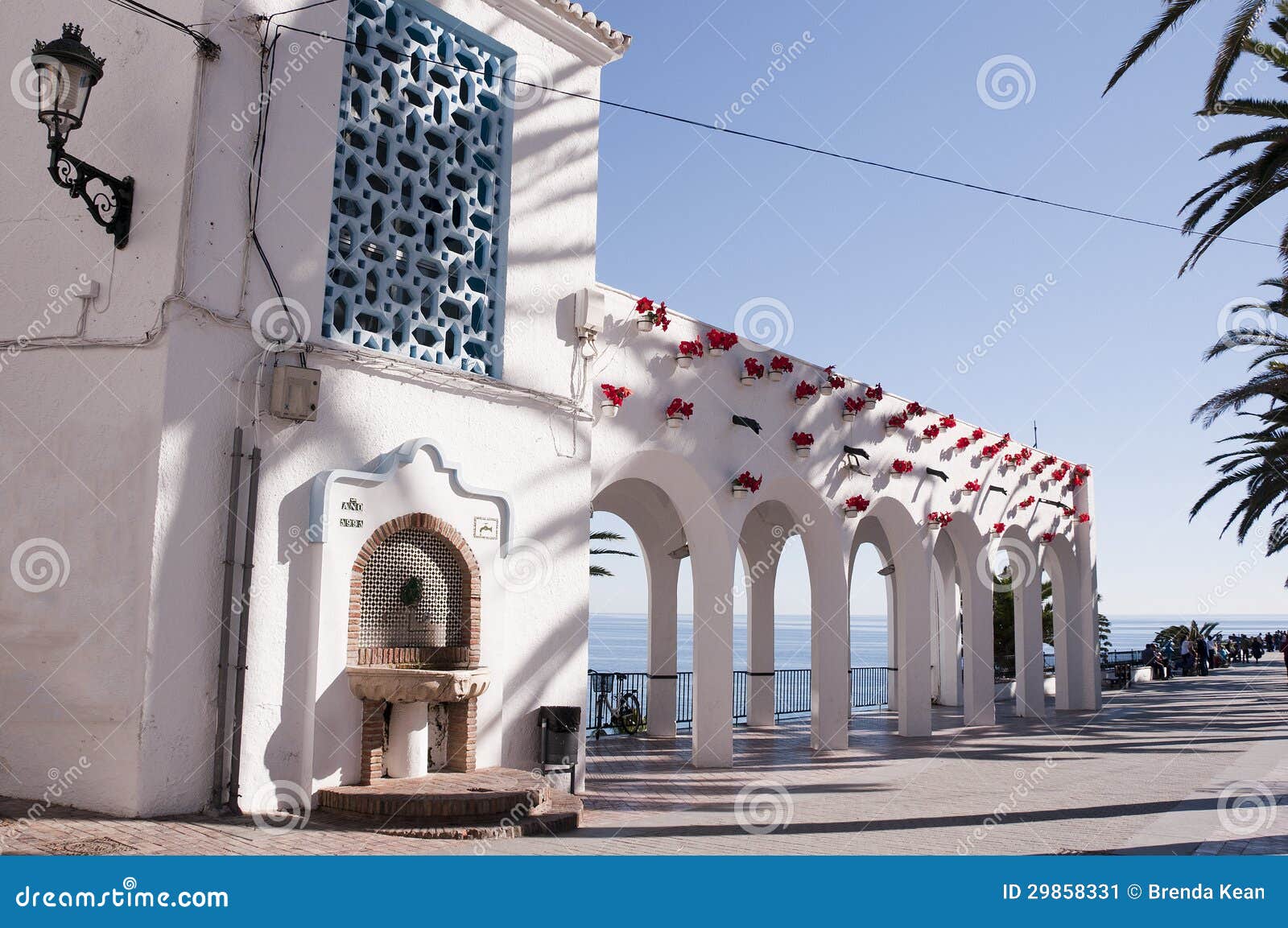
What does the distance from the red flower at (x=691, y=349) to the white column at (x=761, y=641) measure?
7.16m

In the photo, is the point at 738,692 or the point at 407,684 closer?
the point at 407,684

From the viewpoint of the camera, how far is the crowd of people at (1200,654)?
3334 centimetres

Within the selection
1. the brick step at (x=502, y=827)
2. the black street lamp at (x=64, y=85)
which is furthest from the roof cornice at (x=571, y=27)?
the brick step at (x=502, y=827)

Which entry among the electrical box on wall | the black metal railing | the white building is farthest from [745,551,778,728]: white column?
the electrical box on wall

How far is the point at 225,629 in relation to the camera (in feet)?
25.6

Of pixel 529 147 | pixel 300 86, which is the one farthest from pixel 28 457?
pixel 529 147

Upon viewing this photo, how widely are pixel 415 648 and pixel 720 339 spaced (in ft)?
18.6

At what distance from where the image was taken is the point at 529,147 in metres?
10.7

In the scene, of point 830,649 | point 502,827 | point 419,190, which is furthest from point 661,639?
point 419,190

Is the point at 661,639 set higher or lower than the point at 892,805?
higher

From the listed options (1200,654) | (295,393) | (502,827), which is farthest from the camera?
(1200,654)

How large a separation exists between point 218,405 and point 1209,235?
38.3 feet

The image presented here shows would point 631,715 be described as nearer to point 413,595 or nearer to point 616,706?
point 616,706

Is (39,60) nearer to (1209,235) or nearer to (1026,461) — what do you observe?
(1209,235)
